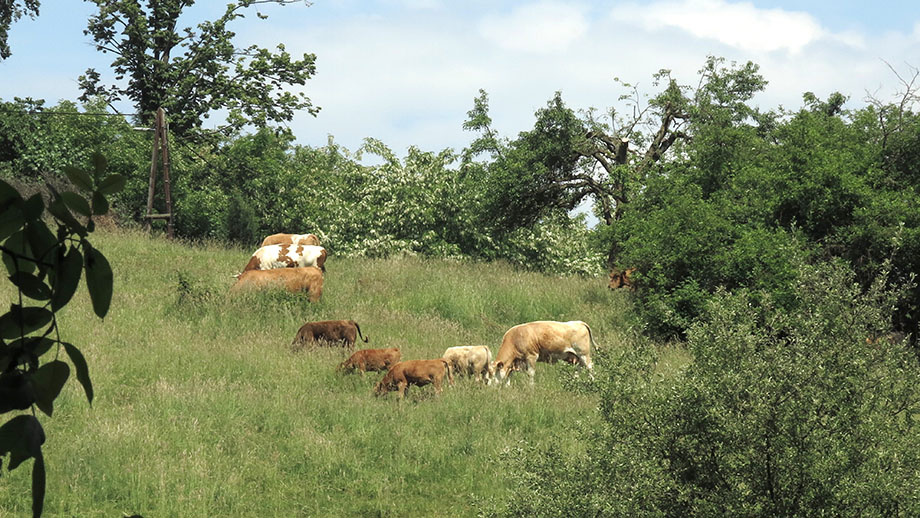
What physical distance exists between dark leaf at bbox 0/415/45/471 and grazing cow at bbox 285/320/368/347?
15.9 meters

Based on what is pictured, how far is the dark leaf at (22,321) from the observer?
166cm

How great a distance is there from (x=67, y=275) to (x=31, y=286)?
0.09m

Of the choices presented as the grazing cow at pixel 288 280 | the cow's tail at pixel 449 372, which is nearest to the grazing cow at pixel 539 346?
the cow's tail at pixel 449 372

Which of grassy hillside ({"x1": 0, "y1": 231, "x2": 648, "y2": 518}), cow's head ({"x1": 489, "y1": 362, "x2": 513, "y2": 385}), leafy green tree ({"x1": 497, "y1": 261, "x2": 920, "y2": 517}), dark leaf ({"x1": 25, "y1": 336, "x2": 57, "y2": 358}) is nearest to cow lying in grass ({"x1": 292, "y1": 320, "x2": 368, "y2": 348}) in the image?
grassy hillside ({"x1": 0, "y1": 231, "x2": 648, "y2": 518})

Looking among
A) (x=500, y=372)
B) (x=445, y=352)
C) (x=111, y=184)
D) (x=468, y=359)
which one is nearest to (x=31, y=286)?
(x=111, y=184)

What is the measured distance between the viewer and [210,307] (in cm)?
1941

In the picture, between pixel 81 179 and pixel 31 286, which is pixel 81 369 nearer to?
pixel 31 286

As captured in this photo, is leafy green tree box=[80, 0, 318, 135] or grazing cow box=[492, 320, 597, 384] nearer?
grazing cow box=[492, 320, 597, 384]

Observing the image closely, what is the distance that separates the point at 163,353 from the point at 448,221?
64.6 ft

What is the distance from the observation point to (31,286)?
1.65 metres

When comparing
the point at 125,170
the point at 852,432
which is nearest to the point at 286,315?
the point at 852,432

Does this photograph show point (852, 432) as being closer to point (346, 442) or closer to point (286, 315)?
point (346, 442)

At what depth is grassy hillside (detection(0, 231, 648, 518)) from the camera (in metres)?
10.9

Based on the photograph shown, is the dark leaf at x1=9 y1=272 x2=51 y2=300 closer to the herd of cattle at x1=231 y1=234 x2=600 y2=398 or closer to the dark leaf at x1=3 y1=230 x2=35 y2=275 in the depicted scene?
the dark leaf at x1=3 y1=230 x2=35 y2=275
